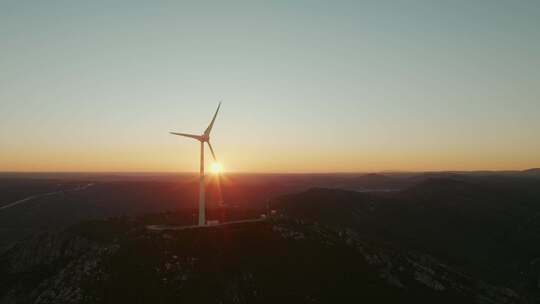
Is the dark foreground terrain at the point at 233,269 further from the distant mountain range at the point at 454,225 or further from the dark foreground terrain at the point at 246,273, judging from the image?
the distant mountain range at the point at 454,225

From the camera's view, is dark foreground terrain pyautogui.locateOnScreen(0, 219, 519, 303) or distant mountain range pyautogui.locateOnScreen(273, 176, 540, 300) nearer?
dark foreground terrain pyautogui.locateOnScreen(0, 219, 519, 303)

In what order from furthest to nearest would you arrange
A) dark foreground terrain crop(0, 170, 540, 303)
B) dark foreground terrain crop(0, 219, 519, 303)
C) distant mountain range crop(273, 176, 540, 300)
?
distant mountain range crop(273, 176, 540, 300)
dark foreground terrain crop(0, 170, 540, 303)
dark foreground terrain crop(0, 219, 519, 303)

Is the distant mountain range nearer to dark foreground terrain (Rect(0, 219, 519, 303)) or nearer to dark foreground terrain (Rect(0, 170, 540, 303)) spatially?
dark foreground terrain (Rect(0, 170, 540, 303))

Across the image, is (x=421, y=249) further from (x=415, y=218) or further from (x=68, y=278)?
(x=68, y=278)

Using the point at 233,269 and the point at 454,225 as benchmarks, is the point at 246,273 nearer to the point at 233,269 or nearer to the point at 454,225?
the point at 233,269

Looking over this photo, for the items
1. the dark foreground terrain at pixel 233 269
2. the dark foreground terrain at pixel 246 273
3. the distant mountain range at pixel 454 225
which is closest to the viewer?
the dark foreground terrain at pixel 246 273

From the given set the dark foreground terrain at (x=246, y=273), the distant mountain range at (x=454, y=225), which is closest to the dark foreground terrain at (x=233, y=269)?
the dark foreground terrain at (x=246, y=273)

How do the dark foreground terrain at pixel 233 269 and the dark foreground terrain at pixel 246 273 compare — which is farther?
the dark foreground terrain at pixel 233 269

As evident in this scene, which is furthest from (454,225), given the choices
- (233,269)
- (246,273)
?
(233,269)

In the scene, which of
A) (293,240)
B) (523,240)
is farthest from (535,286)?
(293,240)

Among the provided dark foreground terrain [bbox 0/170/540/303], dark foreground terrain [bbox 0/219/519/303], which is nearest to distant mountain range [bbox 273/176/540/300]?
dark foreground terrain [bbox 0/170/540/303]

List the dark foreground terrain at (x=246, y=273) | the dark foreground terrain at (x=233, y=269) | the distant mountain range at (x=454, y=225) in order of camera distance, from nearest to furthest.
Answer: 1. the dark foreground terrain at (x=246, y=273)
2. the dark foreground terrain at (x=233, y=269)
3. the distant mountain range at (x=454, y=225)
